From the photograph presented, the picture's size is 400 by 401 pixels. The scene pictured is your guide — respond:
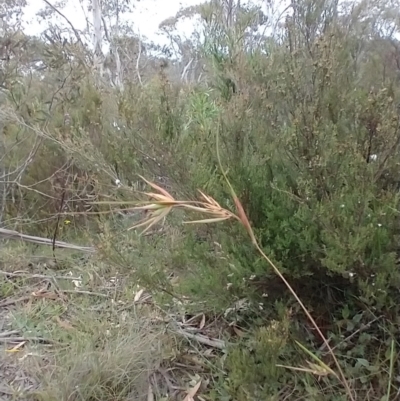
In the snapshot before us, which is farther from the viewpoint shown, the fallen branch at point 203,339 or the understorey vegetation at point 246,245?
the fallen branch at point 203,339

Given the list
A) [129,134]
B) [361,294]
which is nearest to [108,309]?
[129,134]

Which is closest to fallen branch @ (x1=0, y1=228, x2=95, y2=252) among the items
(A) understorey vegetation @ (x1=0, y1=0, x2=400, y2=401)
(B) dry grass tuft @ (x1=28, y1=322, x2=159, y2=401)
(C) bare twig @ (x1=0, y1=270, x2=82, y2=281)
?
(C) bare twig @ (x1=0, y1=270, x2=82, y2=281)

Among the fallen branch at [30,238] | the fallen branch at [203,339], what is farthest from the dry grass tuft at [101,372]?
the fallen branch at [30,238]

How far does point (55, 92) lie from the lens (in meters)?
4.33

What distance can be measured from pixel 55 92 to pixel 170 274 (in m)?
2.06

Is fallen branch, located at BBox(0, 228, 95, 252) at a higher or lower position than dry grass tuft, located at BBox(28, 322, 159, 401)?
lower

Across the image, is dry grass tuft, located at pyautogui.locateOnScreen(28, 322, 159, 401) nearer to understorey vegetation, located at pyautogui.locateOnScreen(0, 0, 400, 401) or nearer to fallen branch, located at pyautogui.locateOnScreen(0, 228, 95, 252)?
understorey vegetation, located at pyautogui.locateOnScreen(0, 0, 400, 401)

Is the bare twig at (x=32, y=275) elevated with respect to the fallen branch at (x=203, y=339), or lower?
lower

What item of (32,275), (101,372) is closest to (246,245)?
(101,372)

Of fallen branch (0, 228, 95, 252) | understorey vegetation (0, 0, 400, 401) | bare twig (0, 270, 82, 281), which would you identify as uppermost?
understorey vegetation (0, 0, 400, 401)

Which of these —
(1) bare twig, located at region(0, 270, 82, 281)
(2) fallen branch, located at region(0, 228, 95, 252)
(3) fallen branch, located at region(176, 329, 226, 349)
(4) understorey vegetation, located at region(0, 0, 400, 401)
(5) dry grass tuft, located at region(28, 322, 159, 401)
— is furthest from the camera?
(2) fallen branch, located at region(0, 228, 95, 252)

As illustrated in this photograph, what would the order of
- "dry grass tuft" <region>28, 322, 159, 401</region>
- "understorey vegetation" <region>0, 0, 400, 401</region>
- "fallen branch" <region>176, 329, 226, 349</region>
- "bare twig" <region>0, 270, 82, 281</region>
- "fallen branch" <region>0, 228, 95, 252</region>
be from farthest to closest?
1. "fallen branch" <region>0, 228, 95, 252</region>
2. "bare twig" <region>0, 270, 82, 281</region>
3. "fallen branch" <region>176, 329, 226, 349</region>
4. "dry grass tuft" <region>28, 322, 159, 401</region>
5. "understorey vegetation" <region>0, 0, 400, 401</region>

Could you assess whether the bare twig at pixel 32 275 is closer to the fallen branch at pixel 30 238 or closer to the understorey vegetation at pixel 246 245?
the understorey vegetation at pixel 246 245

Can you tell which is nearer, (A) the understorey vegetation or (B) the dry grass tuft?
(A) the understorey vegetation
